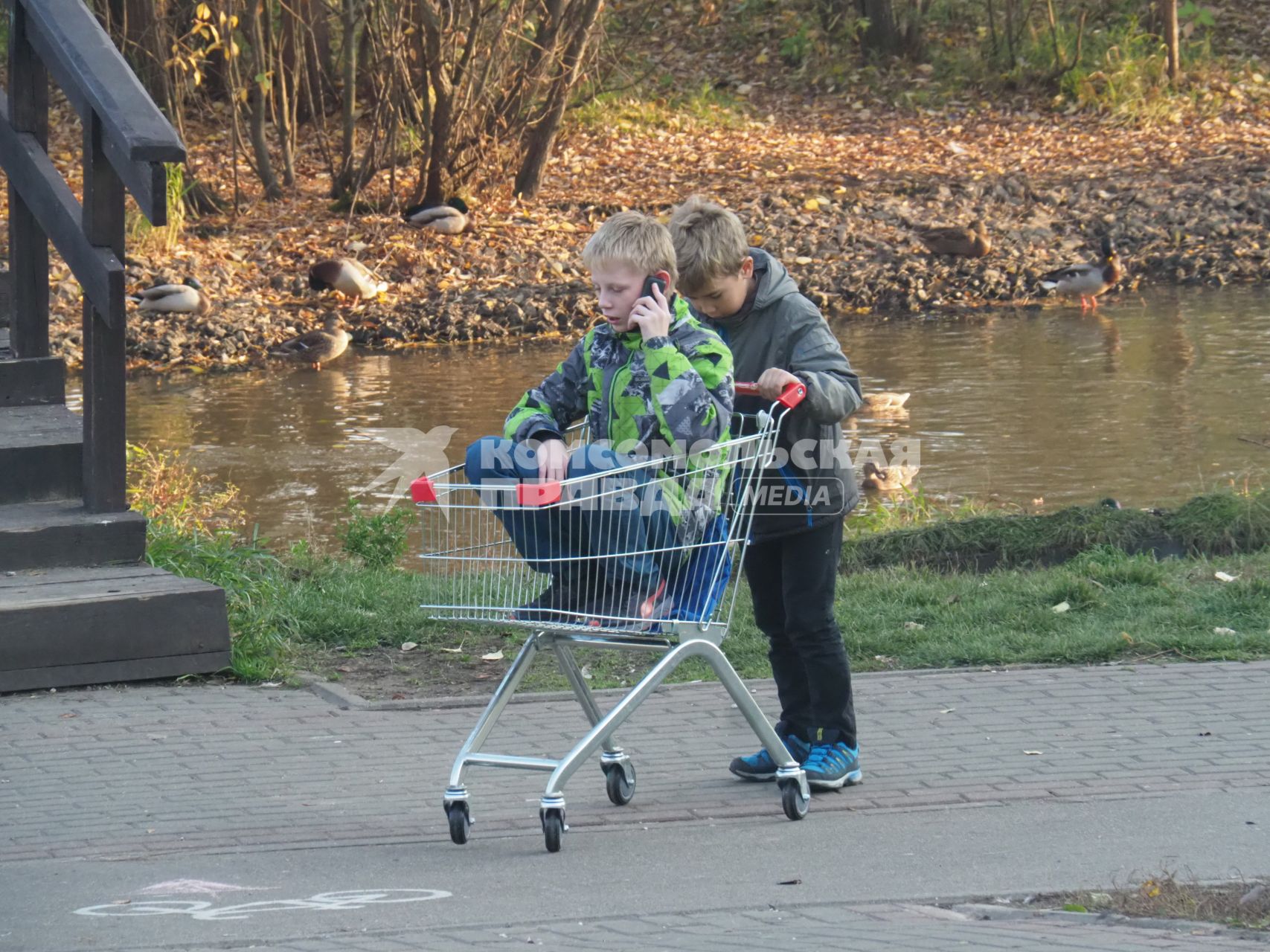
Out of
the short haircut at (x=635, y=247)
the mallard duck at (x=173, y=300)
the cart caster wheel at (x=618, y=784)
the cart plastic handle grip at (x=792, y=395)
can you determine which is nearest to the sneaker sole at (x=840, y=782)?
the cart caster wheel at (x=618, y=784)

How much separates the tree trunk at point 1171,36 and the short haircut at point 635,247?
23709 mm

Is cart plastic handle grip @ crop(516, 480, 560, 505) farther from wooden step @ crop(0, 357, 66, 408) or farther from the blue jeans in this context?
wooden step @ crop(0, 357, 66, 408)

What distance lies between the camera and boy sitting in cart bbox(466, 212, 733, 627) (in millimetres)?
4414

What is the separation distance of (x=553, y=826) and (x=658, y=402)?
3.86 feet

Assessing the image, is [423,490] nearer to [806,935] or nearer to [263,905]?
[263,905]

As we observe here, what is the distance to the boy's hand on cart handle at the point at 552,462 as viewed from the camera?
4.38m

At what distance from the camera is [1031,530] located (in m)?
8.70

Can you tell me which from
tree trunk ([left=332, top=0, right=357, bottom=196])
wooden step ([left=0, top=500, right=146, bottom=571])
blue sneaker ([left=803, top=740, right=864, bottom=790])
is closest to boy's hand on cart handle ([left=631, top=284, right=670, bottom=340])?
blue sneaker ([left=803, top=740, right=864, bottom=790])

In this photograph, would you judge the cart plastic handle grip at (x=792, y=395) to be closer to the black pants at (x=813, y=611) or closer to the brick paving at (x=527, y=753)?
the black pants at (x=813, y=611)

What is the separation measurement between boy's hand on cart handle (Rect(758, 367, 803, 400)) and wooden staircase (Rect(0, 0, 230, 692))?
2.40 meters

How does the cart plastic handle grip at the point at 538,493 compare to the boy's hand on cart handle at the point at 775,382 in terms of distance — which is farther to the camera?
the boy's hand on cart handle at the point at 775,382

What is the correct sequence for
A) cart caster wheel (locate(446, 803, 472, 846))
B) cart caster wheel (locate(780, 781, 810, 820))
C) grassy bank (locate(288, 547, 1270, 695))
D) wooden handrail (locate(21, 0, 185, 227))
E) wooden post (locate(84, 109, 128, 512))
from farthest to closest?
grassy bank (locate(288, 547, 1270, 695)), wooden post (locate(84, 109, 128, 512)), wooden handrail (locate(21, 0, 185, 227)), cart caster wheel (locate(780, 781, 810, 820)), cart caster wheel (locate(446, 803, 472, 846))

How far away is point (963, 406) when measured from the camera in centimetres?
1384

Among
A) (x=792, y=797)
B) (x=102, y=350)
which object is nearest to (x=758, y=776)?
(x=792, y=797)
